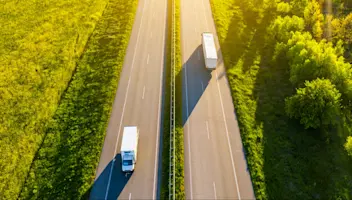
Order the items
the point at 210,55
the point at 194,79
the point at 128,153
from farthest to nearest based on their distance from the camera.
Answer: the point at 210,55
the point at 194,79
the point at 128,153

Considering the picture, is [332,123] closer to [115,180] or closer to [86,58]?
[115,180]

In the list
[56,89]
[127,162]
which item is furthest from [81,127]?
[127,162]

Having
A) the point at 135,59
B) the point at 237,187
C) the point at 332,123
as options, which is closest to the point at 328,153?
the point at 332,123

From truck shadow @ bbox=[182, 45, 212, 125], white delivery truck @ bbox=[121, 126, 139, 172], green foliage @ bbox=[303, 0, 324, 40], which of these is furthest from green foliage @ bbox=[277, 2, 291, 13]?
white delivery truck @ bbox=[121, 126, 139, 172]

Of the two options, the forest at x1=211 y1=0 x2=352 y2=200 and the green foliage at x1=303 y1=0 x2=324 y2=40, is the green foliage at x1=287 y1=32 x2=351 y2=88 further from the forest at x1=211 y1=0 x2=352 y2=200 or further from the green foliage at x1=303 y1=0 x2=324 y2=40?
the green foliage at x1=303 y1=0 x2=324 y2=40

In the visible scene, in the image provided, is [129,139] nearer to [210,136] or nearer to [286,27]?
[210,136]

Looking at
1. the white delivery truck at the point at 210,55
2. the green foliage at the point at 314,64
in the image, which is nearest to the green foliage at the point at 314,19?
the green foliage at the point at 314,64
